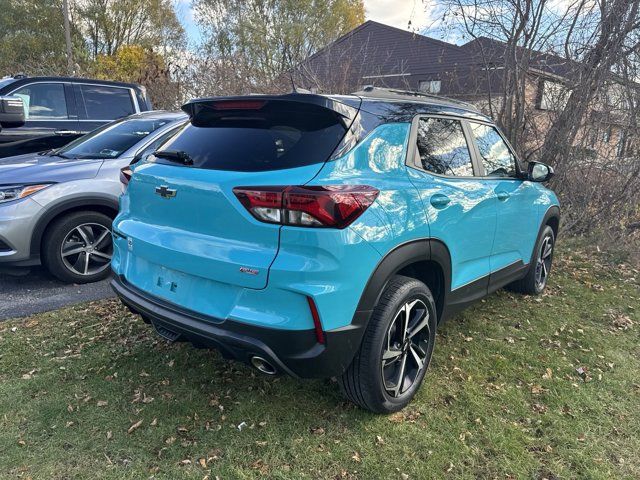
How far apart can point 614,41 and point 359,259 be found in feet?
21.0

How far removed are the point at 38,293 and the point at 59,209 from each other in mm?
837

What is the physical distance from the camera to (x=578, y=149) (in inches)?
290

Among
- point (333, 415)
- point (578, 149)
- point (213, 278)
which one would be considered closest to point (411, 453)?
point (333, 415)

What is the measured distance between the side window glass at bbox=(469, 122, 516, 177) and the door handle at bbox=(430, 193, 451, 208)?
0.87 metres

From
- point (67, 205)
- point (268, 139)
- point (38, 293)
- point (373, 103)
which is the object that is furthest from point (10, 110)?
point (373, 103)

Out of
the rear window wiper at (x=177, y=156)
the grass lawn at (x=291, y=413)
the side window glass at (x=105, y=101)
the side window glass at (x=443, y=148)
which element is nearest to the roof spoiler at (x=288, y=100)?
the rear window wiper at (x=177, y=156)

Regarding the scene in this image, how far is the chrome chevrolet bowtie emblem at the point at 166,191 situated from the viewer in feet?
8.50

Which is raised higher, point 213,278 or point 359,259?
point 359,259

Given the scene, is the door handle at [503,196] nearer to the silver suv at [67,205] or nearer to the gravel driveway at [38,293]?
the silver suv at [67,205]

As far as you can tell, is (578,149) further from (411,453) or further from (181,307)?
(181,307)

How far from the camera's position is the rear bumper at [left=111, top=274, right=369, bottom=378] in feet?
7.47

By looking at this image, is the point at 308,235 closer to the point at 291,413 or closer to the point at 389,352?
the point at 389,352

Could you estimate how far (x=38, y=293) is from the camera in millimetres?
4633

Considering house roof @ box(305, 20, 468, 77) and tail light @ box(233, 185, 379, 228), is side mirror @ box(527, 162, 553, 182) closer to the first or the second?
tail light @ box(233, 185, 379, 228)
